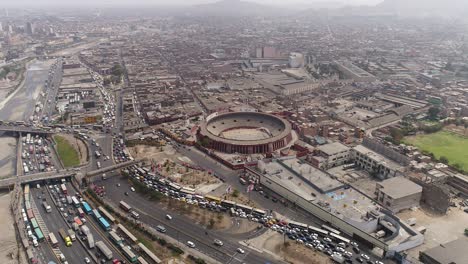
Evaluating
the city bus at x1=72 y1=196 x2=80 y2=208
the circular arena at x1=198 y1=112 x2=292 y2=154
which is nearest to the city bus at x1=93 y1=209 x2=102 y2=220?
the city bus at x1=72 y1=196 x2=80 y2=208

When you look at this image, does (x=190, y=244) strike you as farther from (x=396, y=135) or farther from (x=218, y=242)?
(x=396, y=135)

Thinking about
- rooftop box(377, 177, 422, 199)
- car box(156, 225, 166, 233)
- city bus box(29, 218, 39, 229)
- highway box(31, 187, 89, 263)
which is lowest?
car box(156, 225, 166, 233)

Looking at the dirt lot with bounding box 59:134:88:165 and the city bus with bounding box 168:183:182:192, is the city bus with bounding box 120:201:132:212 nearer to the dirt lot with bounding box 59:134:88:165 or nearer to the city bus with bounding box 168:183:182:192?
the city bus with bounding box 168:183:182:192

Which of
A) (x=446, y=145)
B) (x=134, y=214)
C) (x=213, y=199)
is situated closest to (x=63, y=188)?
(x=134, y=214)

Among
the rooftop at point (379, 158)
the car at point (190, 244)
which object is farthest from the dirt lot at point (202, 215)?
the rooftop at point (379, 158)

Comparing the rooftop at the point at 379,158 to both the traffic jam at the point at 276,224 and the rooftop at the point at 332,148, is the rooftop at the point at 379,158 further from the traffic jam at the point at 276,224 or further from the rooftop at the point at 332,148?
the traffic jam at the point at 276,224

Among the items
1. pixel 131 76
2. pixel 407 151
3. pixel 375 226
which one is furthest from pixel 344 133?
pixel 131 76

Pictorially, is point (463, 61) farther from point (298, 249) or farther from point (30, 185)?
point (30, 185)
